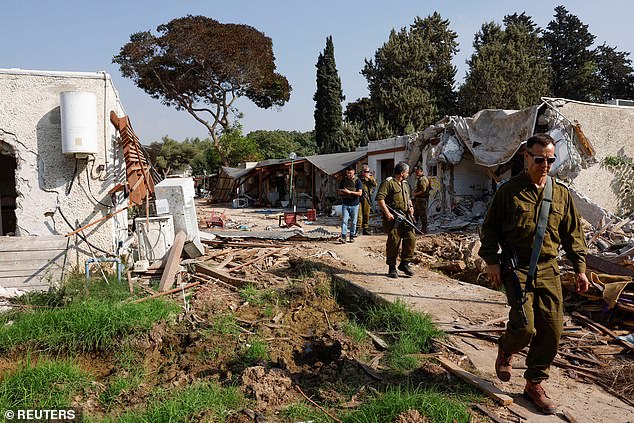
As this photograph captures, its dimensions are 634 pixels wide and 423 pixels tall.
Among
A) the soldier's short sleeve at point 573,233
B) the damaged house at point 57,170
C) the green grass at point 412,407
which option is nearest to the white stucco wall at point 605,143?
the soldier's short sleeve at point 573,233

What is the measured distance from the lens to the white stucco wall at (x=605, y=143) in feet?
41.9

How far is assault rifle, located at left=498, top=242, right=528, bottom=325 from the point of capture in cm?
326

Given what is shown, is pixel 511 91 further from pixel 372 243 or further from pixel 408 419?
pixel 408 419

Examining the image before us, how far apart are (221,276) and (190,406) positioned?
157 inches

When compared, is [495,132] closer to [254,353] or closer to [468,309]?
[468,309]

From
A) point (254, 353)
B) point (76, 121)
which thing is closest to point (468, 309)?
point (254, 353)

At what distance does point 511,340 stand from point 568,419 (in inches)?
26.1

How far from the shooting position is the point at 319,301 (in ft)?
21.4

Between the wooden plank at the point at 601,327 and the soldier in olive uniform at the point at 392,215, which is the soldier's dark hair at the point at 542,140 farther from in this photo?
the soldier in olive uniform at the point at 392,215

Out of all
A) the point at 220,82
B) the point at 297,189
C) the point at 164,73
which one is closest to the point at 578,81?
the point at 297,189

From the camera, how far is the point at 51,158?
6.82m

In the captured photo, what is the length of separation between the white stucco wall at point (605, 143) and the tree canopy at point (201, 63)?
2567cm

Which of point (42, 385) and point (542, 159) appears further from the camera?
point (42, 385)

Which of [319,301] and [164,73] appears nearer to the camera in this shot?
[319,301]
